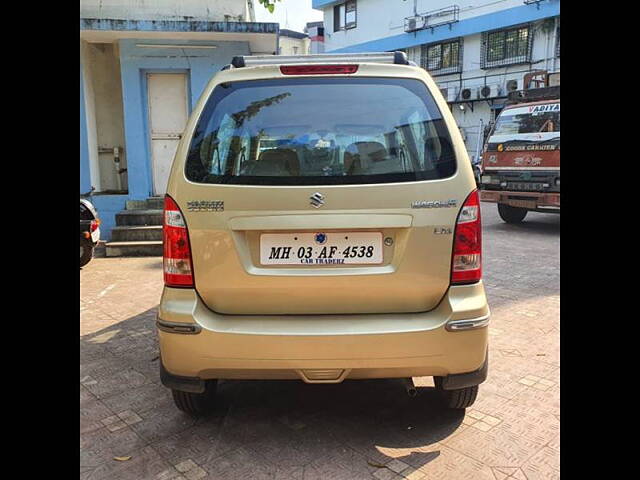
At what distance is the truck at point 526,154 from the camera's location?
9508 mm

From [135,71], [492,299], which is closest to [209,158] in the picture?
[492,299]

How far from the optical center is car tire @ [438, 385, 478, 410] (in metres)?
2.79

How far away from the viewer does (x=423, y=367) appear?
7.95 feet

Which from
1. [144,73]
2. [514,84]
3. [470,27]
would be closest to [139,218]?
[144,73]

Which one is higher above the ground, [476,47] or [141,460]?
[476,47]

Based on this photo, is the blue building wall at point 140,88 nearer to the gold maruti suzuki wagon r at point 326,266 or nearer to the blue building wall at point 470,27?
the gold maruti suzuki wagon r at point 326,266

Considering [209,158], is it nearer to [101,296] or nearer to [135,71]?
[101,296]

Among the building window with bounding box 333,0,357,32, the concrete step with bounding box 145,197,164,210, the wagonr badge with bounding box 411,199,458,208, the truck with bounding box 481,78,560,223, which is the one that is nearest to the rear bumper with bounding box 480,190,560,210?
the truck with bounding box 481,78,560,223

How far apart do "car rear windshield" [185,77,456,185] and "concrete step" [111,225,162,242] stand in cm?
601

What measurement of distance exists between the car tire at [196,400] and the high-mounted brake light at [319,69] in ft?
5.65

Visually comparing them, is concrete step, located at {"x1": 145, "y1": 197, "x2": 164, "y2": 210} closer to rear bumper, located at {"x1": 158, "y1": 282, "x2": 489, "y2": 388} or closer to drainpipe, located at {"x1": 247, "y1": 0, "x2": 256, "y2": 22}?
drainpipe, located at {"x1": 247, "y1": 0, "x2": 256, "y2": 22}

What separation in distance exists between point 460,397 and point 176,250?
5.49 feet
